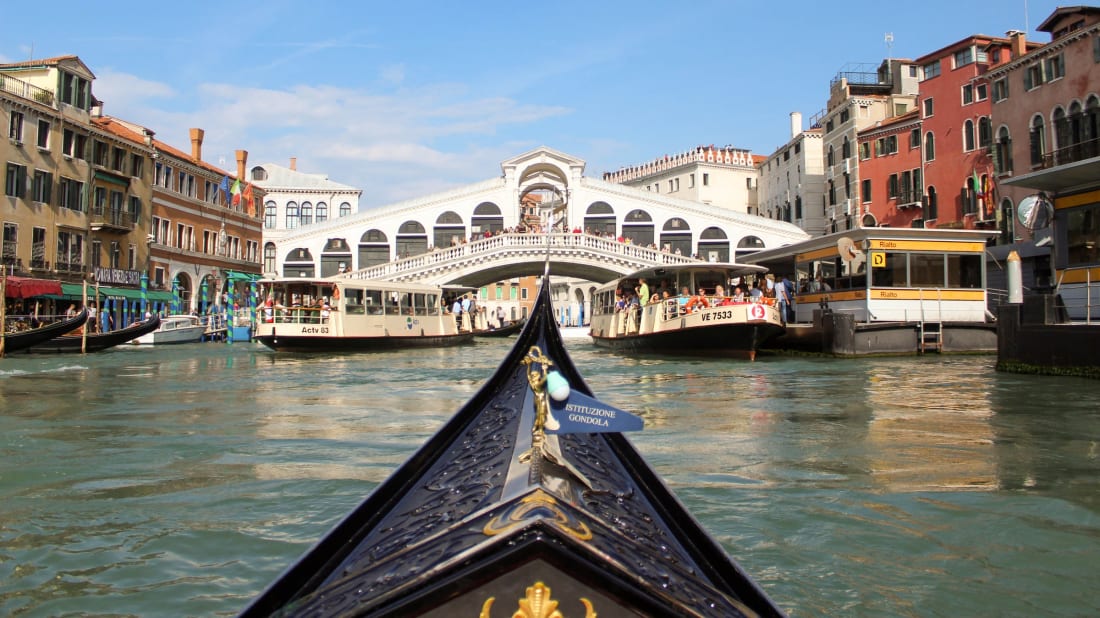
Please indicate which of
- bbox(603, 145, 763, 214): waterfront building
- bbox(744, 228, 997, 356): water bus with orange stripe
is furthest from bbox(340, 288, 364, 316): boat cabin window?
bbox(603, 145, 763, 214): waterfront building

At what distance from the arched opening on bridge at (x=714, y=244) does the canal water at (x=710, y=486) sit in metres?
21.9

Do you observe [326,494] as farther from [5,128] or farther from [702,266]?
[5,128]

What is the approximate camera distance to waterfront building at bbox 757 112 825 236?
2920 centimetres

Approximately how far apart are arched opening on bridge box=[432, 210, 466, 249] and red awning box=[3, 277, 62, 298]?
14.0m

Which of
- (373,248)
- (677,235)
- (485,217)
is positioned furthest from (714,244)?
(373,248)

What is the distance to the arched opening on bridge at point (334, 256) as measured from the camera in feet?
95.0

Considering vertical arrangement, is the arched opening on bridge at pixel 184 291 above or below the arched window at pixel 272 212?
below

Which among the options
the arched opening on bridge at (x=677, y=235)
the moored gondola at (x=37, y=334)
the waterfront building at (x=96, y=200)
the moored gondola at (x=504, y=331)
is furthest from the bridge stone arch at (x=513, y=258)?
the moored gondola at (x=37, y=334)

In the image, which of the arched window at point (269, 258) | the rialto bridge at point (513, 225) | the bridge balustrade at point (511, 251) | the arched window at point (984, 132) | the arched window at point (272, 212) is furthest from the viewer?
the arched window at point (272, 212)

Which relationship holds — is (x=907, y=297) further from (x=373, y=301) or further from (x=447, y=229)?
(x=447, y=229)

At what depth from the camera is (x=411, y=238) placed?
29.3 meters

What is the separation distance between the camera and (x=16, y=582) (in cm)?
225

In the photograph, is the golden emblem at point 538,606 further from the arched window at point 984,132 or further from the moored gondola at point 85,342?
the arched window at point 984,132

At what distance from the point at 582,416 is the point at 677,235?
1136 inches
